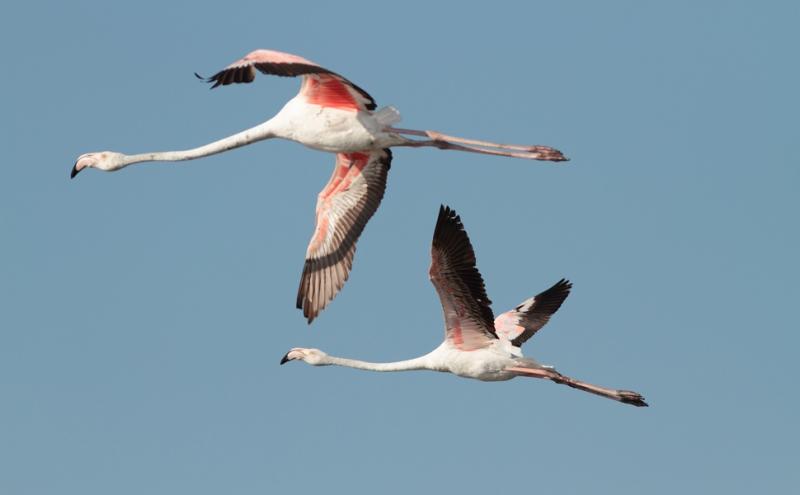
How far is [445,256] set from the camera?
95.2 ft

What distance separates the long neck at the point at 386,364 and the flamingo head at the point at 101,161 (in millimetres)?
5161

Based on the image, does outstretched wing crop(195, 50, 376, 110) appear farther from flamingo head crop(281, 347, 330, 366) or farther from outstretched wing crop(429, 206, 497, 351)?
flamingo head crop(281, 347, 330, 366)

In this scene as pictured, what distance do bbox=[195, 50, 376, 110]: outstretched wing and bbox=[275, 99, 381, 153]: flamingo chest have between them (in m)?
0.14

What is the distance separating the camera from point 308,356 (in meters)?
32.2

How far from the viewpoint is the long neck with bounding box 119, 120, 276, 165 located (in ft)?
96.2

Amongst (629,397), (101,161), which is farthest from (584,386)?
(101,161)

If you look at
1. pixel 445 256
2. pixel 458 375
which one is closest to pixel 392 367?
pixel 458 375

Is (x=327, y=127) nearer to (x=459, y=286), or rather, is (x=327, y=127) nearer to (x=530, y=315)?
(x=459, y=286)

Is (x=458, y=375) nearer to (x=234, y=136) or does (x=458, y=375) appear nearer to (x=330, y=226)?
(x=330, y=226)

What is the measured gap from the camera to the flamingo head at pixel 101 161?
29.3 m

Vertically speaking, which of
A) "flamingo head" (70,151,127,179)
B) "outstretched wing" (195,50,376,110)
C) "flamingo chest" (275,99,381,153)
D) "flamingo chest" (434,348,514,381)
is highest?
"outstretched wing" (195,50,376,110)

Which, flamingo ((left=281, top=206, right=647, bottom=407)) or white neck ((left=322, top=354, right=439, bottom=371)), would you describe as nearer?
flamingo ((left=281, top=206, right=647, bottom=407))

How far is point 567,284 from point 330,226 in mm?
4634

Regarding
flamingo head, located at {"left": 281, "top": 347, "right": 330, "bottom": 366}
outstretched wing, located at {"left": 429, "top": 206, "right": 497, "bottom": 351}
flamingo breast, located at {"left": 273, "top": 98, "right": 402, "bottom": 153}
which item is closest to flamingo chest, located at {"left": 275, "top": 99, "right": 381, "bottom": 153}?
flamingo breast, located at {"left": 273, "top": 98, "right": 402, "bottom": 153}
